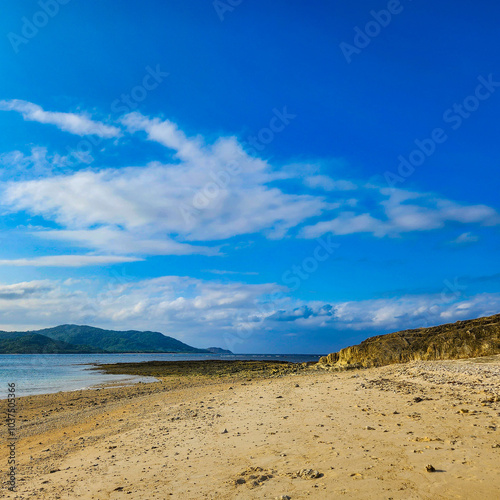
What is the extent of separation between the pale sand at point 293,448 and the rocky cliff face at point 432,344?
1069cm

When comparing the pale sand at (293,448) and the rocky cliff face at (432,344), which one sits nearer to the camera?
the pale sand at (293,448)

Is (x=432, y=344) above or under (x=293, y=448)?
above

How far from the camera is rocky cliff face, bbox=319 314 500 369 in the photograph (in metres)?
25.2

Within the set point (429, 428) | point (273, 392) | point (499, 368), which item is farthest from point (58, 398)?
point (499, 368)

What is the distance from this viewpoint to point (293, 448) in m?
8.67

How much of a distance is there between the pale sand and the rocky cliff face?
1069cm

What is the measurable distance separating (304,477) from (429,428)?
3909 millimetres

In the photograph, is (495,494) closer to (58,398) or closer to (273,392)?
(273,392)

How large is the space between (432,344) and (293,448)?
77.8ft

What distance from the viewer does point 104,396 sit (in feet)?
83.8

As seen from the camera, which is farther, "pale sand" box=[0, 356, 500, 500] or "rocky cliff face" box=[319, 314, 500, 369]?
"rocky cliff face" box=[319, 314, 500, 369]

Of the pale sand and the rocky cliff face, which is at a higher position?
the rocky cliff face

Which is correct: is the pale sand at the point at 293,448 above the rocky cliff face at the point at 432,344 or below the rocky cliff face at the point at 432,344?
below

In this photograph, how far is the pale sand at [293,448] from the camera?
6.46 metres
